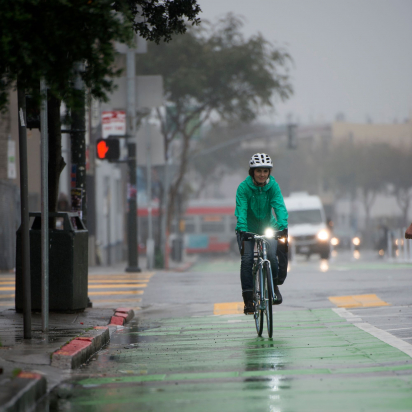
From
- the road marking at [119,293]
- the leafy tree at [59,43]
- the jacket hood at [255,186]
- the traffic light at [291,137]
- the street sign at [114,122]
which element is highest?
the traffic light at [291,137]

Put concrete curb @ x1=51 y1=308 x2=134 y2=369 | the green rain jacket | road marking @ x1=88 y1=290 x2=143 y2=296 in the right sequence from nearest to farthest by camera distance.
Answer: concrete curb @ x1=51 y1=308 x2=134 y2=369, the green rain jacket, road marking @ x1=88 y1=290 x2=143 y2=296

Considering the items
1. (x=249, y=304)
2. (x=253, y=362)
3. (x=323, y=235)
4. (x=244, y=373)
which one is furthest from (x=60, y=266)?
(x=323, y=235)

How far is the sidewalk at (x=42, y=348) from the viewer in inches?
201

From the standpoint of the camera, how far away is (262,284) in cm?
830

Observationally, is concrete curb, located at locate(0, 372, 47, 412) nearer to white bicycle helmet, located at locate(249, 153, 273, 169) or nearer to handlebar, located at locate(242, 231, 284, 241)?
handlebar, located at locate(242, 231, 284, 241)

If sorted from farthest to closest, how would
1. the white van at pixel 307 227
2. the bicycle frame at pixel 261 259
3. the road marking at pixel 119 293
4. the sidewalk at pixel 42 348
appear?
1. the white van at pixel 307 227
2. the road marking at pixel 119 293
3. the bicycle frame at pixel 261 259
4. the sidewalk at pixel 42 348

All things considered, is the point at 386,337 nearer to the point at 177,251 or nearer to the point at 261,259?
the point at 261,259

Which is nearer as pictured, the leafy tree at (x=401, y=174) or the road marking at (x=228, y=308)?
the road marking at (x=228, y=308)

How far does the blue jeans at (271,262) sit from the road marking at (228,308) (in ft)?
7.05

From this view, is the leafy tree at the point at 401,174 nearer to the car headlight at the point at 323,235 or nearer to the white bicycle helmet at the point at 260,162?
the car headlight at the point at 323,235

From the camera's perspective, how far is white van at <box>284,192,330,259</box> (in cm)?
3200

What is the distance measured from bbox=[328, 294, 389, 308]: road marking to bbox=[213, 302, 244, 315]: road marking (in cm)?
133

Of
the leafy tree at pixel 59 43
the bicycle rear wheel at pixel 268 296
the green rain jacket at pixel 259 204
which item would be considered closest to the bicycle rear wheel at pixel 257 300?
the bicycle rear wheel at pixel 268 296

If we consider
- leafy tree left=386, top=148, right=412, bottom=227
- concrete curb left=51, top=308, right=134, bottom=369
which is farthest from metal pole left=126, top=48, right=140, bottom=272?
leafy tree left=386, top=148, right=412, bottom=227
